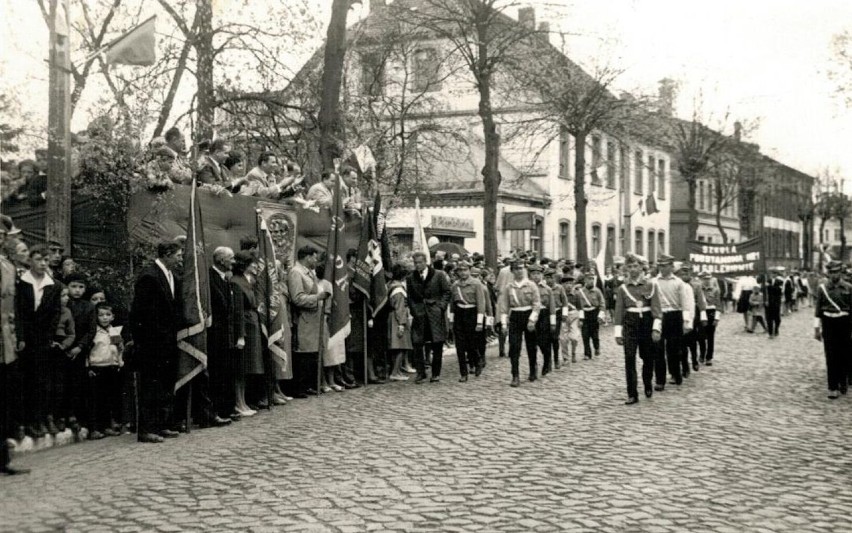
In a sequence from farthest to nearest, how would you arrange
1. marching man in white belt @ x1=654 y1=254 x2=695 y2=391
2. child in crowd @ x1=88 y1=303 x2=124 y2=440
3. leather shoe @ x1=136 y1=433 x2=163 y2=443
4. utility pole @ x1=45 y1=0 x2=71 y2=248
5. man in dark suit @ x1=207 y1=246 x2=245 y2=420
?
1. marching man in white belt @ x1=654 y1=254 x2=695 y2=391
2. man in dark suit @ x1=207 y1=246 x2=245 y2=420
3. utility pole @ x1=45 y1=0 x2=71 y2=248
4. child in crowd @ x1=88 y1=303 x2=124 y2=440
5. leather shoe @ x1=136 y1=433 x2=163 y2=443

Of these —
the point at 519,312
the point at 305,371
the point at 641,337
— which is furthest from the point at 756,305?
the point at 305,371

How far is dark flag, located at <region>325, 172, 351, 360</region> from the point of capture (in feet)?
45.8

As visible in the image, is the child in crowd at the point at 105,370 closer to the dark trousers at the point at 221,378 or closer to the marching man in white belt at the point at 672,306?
the dark trousers at the point at 221,378

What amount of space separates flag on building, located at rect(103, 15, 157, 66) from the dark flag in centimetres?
348

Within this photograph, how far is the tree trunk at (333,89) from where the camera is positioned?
61.6ft

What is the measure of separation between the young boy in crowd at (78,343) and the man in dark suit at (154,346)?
1.54ft

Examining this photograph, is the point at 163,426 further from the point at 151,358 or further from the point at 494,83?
the point at 494,83

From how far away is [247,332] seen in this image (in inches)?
468

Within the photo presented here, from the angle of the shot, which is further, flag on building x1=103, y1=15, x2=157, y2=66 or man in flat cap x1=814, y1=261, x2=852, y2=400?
man in flat cap x1=814, y1=261, x2=852, y2=400

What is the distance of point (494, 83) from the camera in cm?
2686

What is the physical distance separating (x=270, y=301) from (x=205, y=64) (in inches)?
415

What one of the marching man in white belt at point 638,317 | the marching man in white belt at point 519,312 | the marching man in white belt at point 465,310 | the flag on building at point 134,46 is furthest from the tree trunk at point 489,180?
the flag on building at point 134,46

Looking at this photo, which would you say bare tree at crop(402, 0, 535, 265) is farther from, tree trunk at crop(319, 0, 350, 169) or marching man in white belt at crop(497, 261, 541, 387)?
marching man in white belt at crop(497, 261, 541, 387)

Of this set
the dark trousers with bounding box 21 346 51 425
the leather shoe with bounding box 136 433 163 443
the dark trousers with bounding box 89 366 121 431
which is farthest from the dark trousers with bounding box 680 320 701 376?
the dark trousers with bounding box 21 346 51 425
